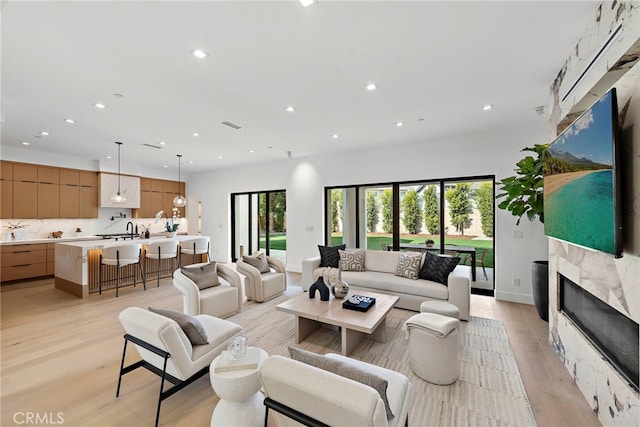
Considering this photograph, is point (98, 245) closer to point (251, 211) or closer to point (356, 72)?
point (251, 211)

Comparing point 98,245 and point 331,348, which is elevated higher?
point 98,245

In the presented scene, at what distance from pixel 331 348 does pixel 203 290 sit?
202 cm

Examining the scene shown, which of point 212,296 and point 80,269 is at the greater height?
point 80,269

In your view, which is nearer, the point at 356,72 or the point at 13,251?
the point at 356,72

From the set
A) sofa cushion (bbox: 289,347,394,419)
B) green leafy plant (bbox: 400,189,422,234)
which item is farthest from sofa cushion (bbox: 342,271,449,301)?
sofa cushion (bbox: 289,347,394,419)

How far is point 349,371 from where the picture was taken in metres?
1.35

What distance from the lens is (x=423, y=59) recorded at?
258cm

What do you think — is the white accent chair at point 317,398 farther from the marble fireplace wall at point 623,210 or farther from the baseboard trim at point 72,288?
the baseboard trim at point 72,288

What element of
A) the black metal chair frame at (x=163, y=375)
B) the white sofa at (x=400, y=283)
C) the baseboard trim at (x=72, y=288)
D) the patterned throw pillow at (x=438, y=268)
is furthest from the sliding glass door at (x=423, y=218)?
the baseboard trim at (x=72, y=288)

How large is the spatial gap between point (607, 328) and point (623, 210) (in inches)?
36.1

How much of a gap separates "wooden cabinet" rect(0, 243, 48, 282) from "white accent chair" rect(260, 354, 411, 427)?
7475 millimetres

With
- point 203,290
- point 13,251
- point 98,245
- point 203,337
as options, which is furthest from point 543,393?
point 13,251

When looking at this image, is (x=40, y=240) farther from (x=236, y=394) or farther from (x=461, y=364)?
(x=461, y=364)

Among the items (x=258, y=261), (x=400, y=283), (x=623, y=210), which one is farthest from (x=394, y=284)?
(x=623, y=210)
